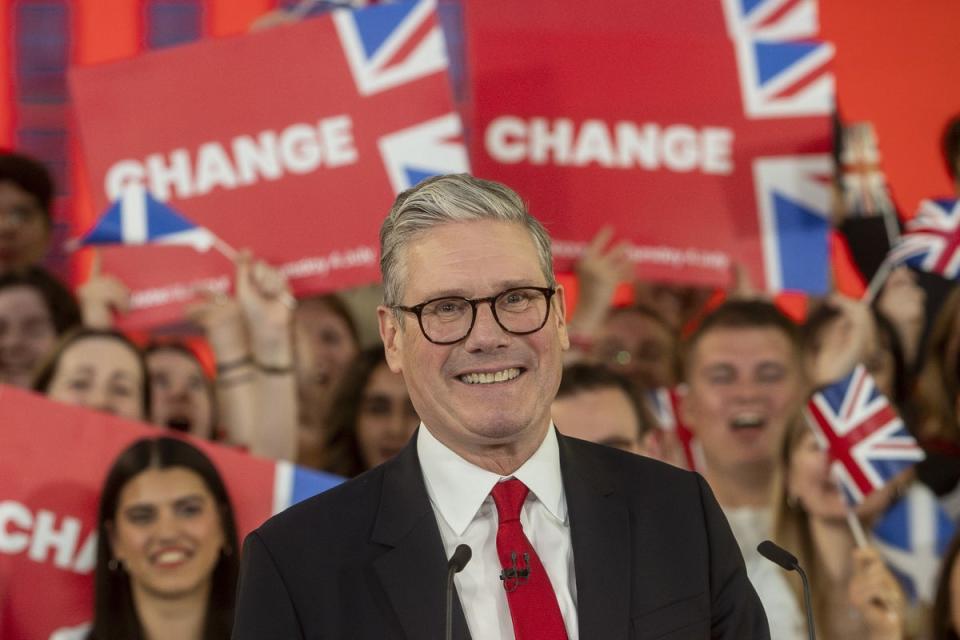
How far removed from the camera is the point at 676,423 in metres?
3.57

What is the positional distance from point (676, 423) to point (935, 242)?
0.86 m

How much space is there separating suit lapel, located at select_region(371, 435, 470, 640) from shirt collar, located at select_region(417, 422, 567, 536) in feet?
0.06

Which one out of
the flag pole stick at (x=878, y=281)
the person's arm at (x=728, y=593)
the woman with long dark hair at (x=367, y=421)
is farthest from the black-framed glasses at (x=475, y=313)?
the flag pole stick at (x=878, y=281)

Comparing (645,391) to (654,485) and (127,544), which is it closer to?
(127,544)

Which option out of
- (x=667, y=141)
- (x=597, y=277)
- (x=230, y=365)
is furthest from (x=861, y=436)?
(x=230, y=365)

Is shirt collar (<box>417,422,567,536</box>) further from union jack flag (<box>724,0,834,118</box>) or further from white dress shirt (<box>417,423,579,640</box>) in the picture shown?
union jack flag (<box>724,0,834,118</box>)

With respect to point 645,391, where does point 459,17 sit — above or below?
above

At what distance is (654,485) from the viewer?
1493 millimetres

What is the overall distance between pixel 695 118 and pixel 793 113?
25 centimetres

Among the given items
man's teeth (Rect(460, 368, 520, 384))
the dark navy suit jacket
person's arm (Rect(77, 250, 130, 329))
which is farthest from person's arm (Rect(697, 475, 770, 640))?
person's arm (Rect(77, 250, 130, 329))

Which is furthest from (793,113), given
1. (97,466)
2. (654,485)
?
(654,485)

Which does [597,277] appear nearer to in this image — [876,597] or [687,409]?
[687,409]

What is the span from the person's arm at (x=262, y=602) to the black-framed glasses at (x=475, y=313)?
0.28m

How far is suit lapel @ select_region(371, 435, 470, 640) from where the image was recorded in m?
1.37
